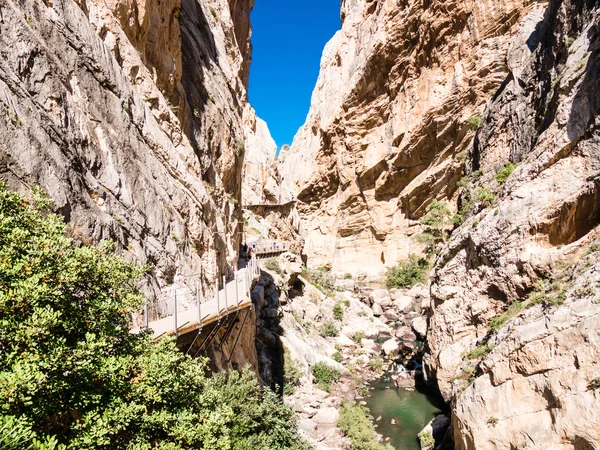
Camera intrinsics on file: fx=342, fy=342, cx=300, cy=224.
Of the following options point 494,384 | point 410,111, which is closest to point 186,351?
point 494,384

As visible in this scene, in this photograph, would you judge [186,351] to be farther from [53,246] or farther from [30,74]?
[30,74]

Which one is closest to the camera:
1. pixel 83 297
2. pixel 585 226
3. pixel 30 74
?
pixel 83 297

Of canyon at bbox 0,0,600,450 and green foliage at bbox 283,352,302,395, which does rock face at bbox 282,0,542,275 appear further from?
green foliage at bbox 283,352,302,395

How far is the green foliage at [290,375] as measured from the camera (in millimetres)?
17812

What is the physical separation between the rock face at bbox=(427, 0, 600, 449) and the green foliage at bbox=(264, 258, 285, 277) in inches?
539

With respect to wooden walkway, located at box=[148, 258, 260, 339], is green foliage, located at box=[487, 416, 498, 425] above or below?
below

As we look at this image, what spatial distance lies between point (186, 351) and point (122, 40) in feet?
36.0

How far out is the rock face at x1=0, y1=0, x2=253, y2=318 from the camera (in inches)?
280

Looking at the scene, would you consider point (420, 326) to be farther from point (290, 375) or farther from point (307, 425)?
point (307, 425)

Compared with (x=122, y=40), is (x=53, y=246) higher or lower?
→ lower

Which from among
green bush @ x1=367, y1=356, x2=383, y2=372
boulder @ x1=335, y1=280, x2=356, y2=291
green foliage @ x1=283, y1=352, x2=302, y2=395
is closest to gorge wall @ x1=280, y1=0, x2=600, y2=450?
green bush @ x1=367, y1=356, x2=383, y2=372

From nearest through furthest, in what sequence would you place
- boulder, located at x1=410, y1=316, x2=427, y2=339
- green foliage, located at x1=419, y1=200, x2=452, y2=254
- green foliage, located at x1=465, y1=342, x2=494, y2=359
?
green foliage, located at x1=465, y1=342, x2=494, y2=359
boulder, located at x1=410, y1=316, x2=427, y2=339
green foliage, located at x1=419, y1=200, x2=452, y2=254

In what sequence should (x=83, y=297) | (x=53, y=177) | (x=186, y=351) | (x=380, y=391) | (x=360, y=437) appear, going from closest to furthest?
(x=83, y=297), (x=53, y=177), (x=186, y=351), (x=360, y=437), (x=380, y=391)

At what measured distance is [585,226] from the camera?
11289mm
